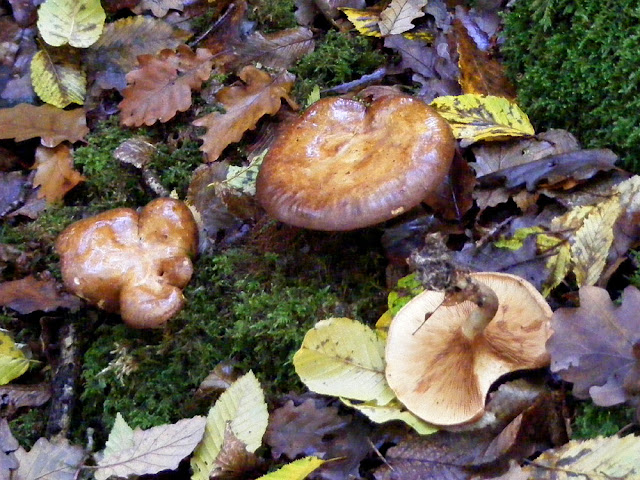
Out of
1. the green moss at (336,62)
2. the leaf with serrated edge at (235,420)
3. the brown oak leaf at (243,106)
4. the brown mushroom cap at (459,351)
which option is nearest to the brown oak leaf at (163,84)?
the brown oak leaf at (243,106)

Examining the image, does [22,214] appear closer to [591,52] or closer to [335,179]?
[335,179]

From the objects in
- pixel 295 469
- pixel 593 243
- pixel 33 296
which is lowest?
pixel 33 296

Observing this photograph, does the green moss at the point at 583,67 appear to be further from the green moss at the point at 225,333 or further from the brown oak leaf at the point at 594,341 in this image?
the green moss at the point at 225,333

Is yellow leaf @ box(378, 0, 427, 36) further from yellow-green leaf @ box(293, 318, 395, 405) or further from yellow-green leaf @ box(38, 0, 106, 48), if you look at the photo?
yellow-green leaf @ box(293, 318, 395, 405)

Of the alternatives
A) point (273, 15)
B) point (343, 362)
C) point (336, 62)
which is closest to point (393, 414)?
point (343, 362)

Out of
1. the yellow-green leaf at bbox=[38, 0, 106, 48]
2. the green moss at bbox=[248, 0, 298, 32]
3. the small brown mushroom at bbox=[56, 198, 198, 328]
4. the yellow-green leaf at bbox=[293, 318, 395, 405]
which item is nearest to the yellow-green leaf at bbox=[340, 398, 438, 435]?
the yellow-green leaf at bbox=[293, 318, 395, 405]

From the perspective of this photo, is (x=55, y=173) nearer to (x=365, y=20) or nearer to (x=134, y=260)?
(x=134, y=260)
